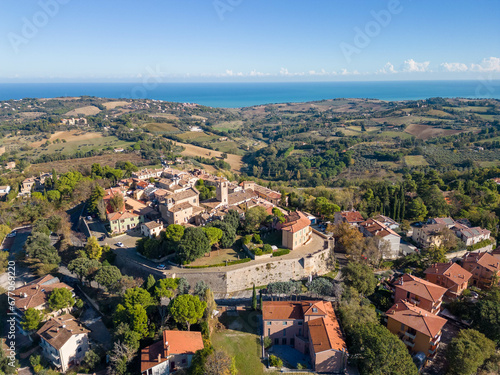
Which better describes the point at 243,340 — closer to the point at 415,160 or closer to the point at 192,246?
the point at 192,246

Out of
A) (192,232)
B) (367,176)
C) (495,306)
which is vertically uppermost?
(192,232)

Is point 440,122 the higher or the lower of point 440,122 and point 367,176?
the higher

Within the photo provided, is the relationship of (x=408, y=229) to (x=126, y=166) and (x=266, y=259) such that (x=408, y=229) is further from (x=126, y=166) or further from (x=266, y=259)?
(x=126, y=166)

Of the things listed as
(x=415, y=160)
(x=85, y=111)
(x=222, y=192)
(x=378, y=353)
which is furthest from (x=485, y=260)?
(x=85, y=111)

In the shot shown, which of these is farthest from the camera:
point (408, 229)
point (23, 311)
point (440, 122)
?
point (440, 122)

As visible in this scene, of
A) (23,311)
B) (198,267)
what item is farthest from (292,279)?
(23,311)

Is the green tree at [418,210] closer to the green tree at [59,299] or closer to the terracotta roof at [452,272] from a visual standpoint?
the terracotta roof at [452,272]
